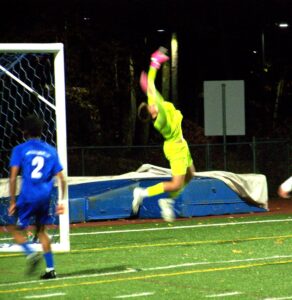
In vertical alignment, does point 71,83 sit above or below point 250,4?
below

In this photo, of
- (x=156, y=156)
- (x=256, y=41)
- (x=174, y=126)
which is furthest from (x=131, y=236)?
(x=256, y=41)

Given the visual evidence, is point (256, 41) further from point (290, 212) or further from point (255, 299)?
point (255, 299)

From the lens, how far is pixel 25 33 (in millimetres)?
35812

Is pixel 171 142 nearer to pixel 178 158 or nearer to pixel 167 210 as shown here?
pixel 178 158

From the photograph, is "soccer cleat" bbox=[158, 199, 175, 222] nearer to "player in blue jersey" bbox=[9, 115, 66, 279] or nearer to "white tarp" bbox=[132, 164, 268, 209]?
"player in blue jersey" bbox=[9, 115, 66, 279]

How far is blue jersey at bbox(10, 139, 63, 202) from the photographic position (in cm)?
1245

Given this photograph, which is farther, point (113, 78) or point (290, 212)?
point (113, 78)

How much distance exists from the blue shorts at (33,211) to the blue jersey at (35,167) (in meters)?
0.05

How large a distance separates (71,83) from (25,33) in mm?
3048

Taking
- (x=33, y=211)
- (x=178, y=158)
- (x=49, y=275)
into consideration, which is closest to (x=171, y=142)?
(x=178, y=158)

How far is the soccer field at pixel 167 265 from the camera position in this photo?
1196 centimetres

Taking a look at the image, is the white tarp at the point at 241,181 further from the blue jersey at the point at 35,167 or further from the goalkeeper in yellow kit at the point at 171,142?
the blue jersey at the point at 35,167

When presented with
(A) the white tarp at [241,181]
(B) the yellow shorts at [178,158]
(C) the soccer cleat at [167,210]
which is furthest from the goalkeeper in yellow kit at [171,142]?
(A) the white tarp at [241,181]

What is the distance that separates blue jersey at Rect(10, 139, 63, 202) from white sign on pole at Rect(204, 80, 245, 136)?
14.9 metres
